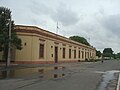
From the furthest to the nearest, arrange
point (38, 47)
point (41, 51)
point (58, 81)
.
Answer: point (41, 51) < point (38, 47) < point (58, 81)

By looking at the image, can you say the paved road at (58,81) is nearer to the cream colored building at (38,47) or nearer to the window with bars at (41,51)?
the cream colored building at (38,47)

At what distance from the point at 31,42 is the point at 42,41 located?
516 cm

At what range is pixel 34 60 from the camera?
157 feet

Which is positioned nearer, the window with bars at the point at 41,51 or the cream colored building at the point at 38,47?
the cream colored building at the point at 38,47

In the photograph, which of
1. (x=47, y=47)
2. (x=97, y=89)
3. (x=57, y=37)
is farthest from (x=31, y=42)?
(x=97, y=89)

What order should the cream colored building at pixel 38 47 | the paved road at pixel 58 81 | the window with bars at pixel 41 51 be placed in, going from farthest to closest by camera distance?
1. the window with bars at pixel 41 51
2. the cream colored building at pixel 38 47
3. the paved road at pixel 58 81

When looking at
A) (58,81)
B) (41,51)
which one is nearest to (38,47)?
(41,51)

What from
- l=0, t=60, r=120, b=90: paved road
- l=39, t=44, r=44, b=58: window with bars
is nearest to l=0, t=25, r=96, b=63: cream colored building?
l=39, t=44, r=44, b=58: window with bars

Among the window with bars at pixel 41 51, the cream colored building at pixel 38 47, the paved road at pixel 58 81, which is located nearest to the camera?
the paved road at pixel 58 81

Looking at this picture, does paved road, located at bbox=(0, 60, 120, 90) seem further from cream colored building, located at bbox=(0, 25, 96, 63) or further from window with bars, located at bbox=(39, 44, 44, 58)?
window with bars, located at bbox=(39, 44, 44, 58)

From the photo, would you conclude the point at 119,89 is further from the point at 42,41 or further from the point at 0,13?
the point at 42,41

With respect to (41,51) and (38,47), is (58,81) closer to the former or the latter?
(38,47)

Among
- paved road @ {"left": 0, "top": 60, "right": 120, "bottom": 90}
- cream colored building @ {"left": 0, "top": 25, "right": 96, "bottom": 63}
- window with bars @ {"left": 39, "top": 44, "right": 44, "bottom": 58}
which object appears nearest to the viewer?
paved road @ {"left": 0, "top": 60, "right": 120, "bottom": 90}

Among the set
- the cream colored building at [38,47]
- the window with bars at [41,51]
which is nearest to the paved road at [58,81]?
the cream colored building at [38,47]
